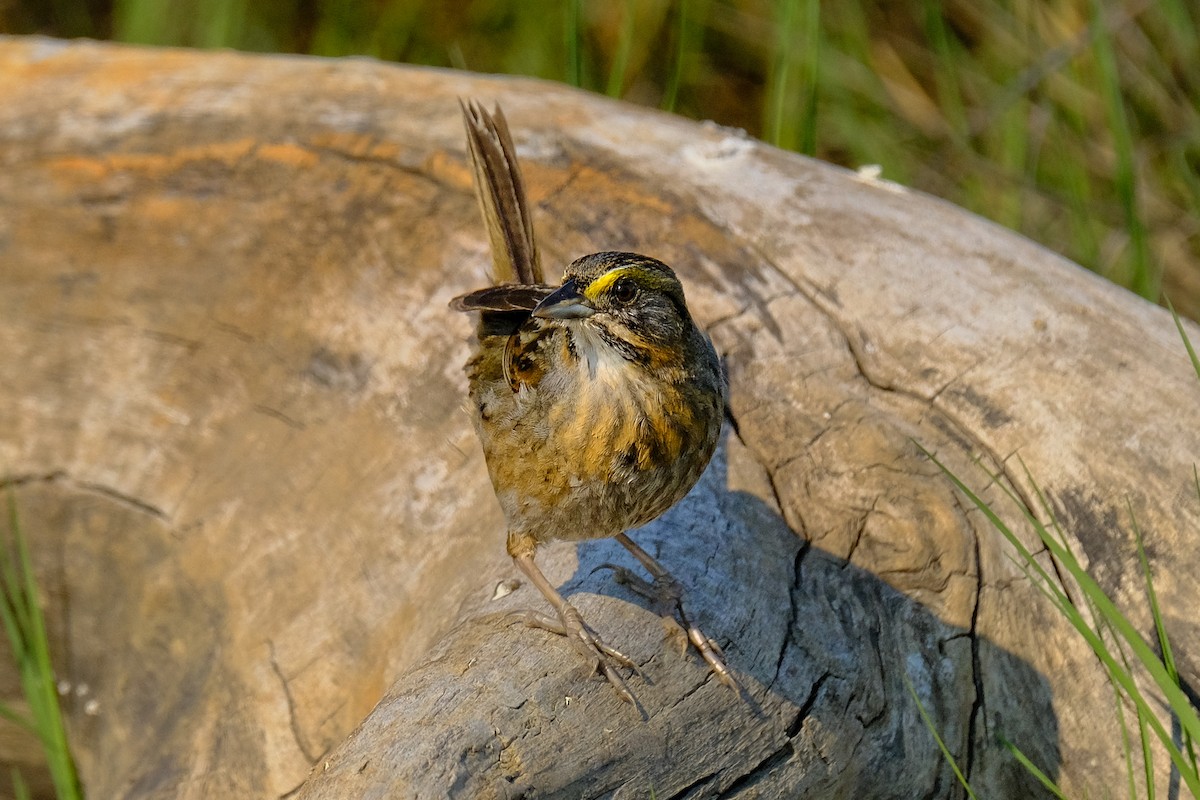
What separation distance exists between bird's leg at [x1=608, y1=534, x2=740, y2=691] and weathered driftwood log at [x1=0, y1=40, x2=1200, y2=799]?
0.13ft

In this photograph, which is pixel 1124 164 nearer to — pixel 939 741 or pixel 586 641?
pixel 939 741

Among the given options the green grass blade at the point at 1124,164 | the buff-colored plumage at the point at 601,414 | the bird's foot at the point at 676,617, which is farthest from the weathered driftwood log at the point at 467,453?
the green grass blade at the point at 1124,164

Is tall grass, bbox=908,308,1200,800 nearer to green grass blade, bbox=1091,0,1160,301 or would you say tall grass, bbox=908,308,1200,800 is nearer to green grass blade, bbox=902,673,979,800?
green grass blade, bbox=902,673,979,800

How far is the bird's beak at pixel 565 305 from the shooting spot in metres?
2.43

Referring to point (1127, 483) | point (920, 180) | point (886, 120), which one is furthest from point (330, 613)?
point (886, 120)

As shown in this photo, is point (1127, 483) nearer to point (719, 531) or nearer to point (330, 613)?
point (719, 531)

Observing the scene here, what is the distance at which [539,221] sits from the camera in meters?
3.69

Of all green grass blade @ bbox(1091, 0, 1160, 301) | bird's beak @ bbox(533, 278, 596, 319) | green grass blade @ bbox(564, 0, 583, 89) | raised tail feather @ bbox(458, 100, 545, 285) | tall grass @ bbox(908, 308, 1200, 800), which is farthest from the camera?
green grass blade @ bbox(1091, 0, 1160, 301)

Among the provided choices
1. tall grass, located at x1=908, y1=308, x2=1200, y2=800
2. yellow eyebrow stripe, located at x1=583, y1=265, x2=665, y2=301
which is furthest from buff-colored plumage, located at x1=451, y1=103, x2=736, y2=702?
tall grass, located at x1=908, y1=308, x2=1200, y2=800

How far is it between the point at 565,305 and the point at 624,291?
0.14m

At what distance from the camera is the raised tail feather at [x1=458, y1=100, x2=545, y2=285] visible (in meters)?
3.14

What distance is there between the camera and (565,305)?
244 centimetres

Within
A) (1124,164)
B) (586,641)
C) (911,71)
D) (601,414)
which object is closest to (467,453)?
(601,414)

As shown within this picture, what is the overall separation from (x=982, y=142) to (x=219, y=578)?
12.8 feet
